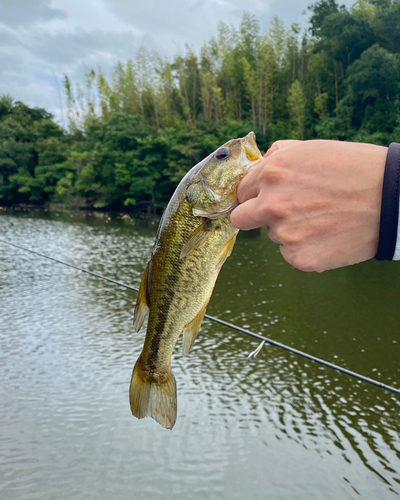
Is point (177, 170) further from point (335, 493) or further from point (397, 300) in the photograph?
point (335, 493)

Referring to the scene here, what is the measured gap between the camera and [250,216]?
1.02 metres

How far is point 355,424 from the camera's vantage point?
290 inches

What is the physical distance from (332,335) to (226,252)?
993 cm

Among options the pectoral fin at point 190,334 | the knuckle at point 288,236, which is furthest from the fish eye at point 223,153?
the pectoral fin at point 190,334

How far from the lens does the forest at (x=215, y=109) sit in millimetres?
28234

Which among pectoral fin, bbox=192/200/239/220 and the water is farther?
the water

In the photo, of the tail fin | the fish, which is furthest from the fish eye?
the tail fin

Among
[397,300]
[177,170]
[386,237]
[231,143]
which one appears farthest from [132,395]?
[177,170]

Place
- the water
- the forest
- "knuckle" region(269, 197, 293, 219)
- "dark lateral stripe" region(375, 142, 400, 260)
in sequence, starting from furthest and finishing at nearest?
the forest, the water, "knuckle" region(269, 197, 293, 219), "dark lateral stripe" region(375, 142, 400, 260)

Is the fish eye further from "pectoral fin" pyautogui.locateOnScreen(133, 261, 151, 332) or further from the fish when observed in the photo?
"pectoral fin" pyautogui.locateOnScreen(133, 261, 151, 332)

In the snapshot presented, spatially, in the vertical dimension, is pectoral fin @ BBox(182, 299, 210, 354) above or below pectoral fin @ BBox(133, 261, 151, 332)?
below

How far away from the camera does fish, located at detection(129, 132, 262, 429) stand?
4.54 feet

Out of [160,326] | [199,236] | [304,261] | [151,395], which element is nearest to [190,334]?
[160,326]

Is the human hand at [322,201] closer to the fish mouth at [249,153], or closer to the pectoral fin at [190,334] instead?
the fish mouth at [249,153]
